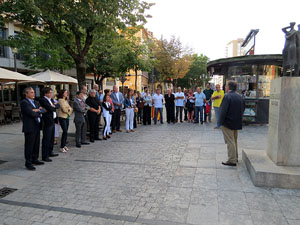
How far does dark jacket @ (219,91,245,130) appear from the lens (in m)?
5.28

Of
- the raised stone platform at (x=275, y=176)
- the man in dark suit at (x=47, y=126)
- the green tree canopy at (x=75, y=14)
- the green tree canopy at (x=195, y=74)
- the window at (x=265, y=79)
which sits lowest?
the raised stone platform at (x=275, y=176)

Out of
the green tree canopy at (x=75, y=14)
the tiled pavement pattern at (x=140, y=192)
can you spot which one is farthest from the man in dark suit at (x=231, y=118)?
the green tree canopy at (x=75, y=14)

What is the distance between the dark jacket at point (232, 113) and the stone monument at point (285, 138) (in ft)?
2.34

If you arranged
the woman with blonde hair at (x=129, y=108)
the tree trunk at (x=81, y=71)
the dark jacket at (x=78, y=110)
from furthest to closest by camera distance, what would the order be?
the woman with blonde hair at (x=129, y=108) < the tree trunk at (x=81, y=71) < the dark jacket at (x=78, y=110)

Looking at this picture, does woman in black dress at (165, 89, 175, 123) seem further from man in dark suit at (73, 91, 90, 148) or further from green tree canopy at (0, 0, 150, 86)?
man in dark suit at (73, 91, 90, 148)

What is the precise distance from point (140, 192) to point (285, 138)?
299 centimetres

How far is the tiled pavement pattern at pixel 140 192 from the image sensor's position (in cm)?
336

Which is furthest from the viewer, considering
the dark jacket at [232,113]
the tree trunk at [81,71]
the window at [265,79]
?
the window at [265,79]

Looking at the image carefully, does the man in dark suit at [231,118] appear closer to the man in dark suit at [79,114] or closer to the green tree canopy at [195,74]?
the man in dark suit at [79,114]

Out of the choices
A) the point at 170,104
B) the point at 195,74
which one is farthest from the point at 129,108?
the point at 195,74

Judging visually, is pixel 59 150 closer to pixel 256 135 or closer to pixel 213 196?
pixel 213 196

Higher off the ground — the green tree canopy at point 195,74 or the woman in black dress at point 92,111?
the green tree canopy at point 195,74

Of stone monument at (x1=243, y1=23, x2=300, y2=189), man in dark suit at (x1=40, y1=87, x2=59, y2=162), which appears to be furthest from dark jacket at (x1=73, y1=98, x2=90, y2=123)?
stone monument at (x1=243, y1=23, x2=300, y2=189)

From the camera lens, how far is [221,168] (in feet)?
17.5
